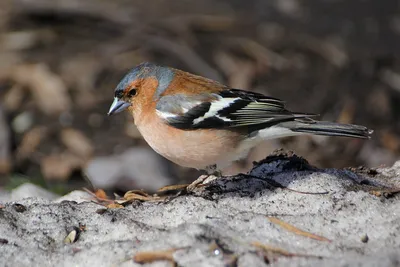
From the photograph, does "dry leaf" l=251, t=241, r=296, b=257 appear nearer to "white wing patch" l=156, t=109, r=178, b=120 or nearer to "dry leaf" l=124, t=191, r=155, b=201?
"dry leaf" l=124, t=191, r=155, b=201

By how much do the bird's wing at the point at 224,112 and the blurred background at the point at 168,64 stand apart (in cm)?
229

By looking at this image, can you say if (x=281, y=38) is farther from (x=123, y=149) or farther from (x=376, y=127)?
(x=123, y=149)

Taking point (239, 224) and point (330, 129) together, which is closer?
point (239, 224)

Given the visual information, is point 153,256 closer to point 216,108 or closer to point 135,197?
point 135,197

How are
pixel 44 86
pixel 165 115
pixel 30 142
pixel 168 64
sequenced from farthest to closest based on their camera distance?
1. pixel 168 64
2. pixel 44 86
3. pixel 30 142
4. pixel 165 115

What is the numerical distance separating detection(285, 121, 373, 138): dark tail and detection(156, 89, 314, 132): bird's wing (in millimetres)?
60

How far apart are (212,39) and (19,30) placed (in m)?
2.73

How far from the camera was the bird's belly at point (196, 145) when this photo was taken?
582 centimetres

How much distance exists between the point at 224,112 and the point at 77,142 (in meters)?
4.13

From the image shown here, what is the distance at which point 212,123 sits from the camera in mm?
5836

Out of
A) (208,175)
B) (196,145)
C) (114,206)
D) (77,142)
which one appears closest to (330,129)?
(196,145)

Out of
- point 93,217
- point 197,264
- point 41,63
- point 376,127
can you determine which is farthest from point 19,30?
point 197,264

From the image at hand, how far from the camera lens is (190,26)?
11.7 m

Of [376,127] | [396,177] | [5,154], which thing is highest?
[396,177]
